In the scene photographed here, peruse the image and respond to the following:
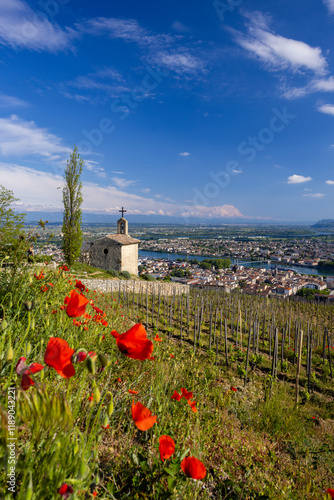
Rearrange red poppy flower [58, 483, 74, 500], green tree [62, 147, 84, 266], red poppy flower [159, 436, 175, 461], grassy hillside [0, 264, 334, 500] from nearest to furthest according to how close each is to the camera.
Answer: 1. red poppy flower [58, 483, 74, 500]
2. grassy hillside [0, 264, 334, 500]
3. red poppy flower [159, 436, 175, 461]
4. green tree [62, 147, 84, 266]

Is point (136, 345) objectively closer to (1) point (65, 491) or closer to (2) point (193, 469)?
(1) point (65, 491)

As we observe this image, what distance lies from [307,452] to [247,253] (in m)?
61.4

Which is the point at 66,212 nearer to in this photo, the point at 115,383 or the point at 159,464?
the point at 115,383

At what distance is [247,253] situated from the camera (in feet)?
200

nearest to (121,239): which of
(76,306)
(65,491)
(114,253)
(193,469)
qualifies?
(114,253)

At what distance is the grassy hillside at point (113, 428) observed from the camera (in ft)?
2.61

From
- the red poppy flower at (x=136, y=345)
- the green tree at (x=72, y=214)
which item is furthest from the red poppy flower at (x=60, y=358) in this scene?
the green tree at (x=72, y=214)

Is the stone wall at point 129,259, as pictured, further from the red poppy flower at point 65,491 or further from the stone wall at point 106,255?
the red poppy flower at point 65,491

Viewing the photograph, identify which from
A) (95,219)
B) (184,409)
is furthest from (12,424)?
(95,219)

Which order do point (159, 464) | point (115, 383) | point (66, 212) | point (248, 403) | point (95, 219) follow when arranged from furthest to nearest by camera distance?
point (95, 219), point (66, 212), point (248, 403), point (115, 383), point (159, 464)

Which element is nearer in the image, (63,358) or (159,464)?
(63,358)

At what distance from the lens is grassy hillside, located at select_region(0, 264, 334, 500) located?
0.80 meters

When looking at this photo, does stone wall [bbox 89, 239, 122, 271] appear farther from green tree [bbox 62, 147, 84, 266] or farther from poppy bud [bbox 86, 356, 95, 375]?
poppy bud [bbox 86, 356, 95, 375]

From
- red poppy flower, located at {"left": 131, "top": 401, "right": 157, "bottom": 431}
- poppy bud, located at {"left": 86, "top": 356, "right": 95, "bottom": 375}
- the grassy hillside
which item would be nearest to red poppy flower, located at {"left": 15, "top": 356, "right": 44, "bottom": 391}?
the grassy hillside
